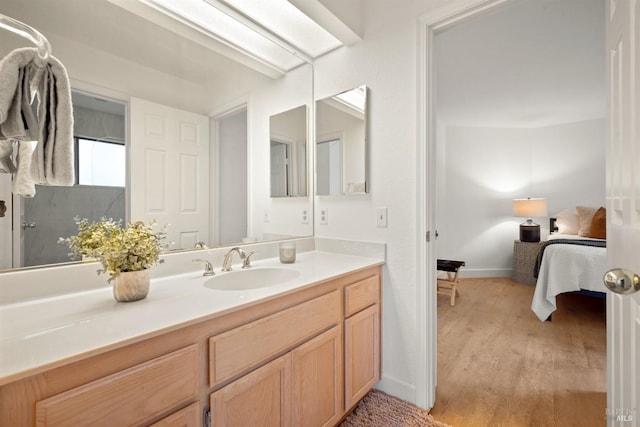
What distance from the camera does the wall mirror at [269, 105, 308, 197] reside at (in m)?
1.94

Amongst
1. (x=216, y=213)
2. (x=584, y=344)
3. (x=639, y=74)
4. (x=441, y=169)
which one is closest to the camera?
(x=639, y=74)

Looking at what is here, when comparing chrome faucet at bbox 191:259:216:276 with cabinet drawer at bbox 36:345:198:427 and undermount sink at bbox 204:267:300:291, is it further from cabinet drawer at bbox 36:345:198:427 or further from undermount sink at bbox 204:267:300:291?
cabinet drawer at bbox 36:345:198:427

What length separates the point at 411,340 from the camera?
5.27ft

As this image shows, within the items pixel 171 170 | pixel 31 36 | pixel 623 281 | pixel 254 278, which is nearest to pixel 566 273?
pixel 623 281

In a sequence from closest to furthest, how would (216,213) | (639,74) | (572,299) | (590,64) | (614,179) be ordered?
1. (639,74)
2. (614,179)
3. (216,213)
4. (590,64)
5. (572,299)

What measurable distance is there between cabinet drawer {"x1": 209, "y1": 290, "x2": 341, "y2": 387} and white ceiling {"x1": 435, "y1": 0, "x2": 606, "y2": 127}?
5.13ft

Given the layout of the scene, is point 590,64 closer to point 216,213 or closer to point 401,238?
point 401,238

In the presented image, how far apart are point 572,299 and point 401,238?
320 centimetres

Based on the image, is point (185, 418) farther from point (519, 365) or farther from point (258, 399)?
point (519, 365)

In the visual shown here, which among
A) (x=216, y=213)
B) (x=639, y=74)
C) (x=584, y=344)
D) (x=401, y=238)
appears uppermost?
(x=639, y=74)

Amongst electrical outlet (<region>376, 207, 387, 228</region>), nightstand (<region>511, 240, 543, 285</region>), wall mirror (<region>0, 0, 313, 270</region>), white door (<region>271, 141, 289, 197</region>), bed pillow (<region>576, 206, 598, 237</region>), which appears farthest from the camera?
nightstand (<region>511, 240, 543, 285</region>)

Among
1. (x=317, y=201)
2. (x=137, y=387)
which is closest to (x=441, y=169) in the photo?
(x=317, y=201)

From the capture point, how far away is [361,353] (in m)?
1.50

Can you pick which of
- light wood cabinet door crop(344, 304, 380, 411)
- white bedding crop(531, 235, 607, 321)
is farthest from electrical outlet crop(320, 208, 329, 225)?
white bedding crop(531, 235, 607, 321)
